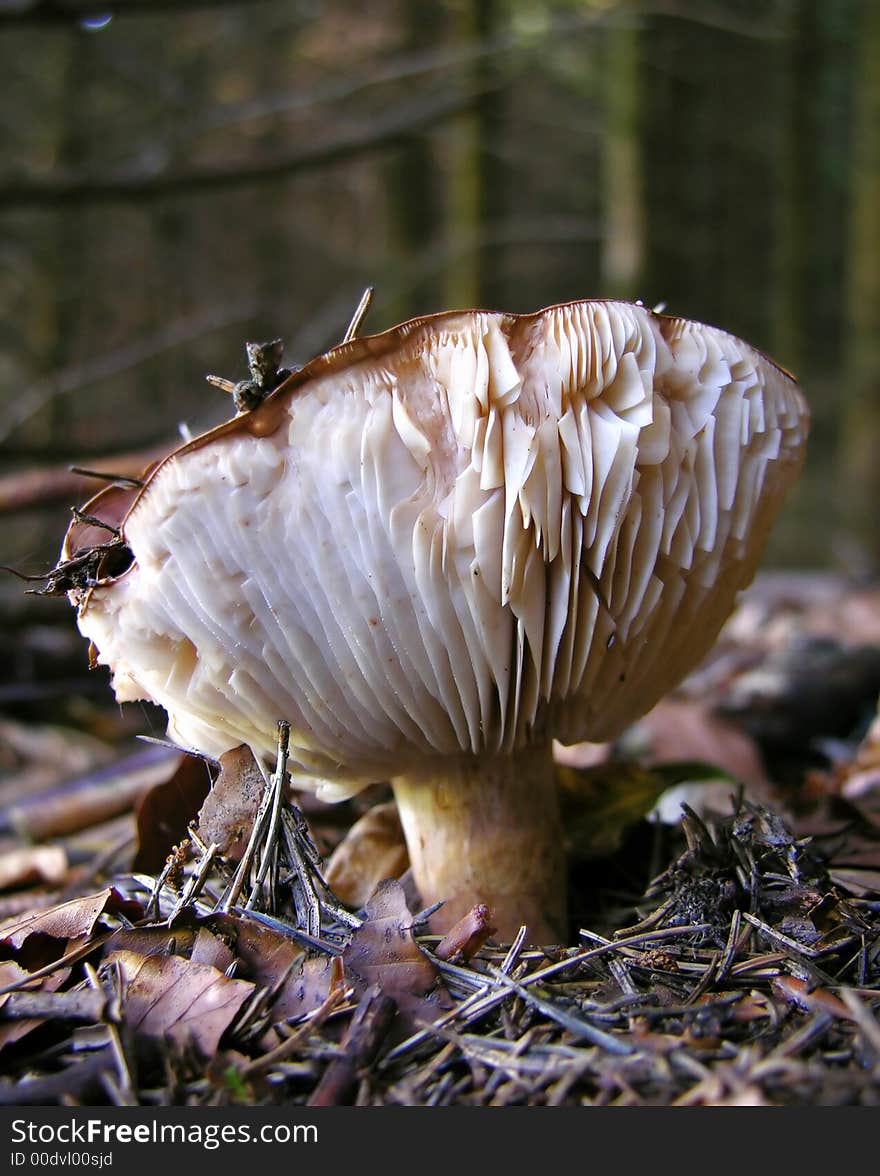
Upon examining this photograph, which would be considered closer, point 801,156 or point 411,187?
point 411,187

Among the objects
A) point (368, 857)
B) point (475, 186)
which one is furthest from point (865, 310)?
point (368, 857)

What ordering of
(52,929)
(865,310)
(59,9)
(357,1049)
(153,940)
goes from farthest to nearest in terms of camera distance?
1. (865,310)
2. (59,9)
3. (52,929)
4. (153,940)
5. (357,1049)

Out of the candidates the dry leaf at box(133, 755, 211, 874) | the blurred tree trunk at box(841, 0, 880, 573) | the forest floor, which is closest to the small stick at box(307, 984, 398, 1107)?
the forest floor

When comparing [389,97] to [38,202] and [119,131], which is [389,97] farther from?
[38,202]

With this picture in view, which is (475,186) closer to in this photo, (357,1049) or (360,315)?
(360,315)

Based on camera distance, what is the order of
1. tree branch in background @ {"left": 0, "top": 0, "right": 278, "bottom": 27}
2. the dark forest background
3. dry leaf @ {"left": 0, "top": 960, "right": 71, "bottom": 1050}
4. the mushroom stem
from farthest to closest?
the dark forest background
tree branch in background @ {"left": 0, "top": 0, "right": 278, "bottom": 27}
the mushroom stem
dry leaf @ {"left": 0, "top": 960, "right": 71, "bottom": 1050}

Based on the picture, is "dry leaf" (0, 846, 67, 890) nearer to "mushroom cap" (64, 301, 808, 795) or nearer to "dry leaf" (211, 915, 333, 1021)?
"mushroom cap" (64, 301, 808, 795)
